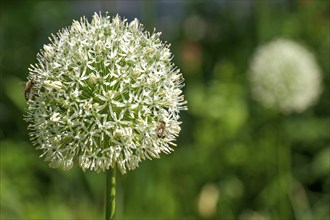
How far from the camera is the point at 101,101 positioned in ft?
6.29

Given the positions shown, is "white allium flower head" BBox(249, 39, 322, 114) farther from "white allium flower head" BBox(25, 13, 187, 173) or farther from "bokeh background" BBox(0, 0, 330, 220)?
"white allium flower head" BBox(25, 13, 187, 173)

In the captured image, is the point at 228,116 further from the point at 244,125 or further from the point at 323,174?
the point at 323,174

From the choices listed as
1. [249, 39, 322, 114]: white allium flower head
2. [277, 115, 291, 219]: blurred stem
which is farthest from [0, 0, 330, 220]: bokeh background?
[249, 39, 322, 114]: white allium flower head

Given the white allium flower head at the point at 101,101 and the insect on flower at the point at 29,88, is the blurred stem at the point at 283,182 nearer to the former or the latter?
the white allium flower head at the point at 101,101

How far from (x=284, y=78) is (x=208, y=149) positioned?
0.93 meters

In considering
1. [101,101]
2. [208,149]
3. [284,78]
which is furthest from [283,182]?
[101,101]

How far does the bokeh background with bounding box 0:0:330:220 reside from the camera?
13.7ft

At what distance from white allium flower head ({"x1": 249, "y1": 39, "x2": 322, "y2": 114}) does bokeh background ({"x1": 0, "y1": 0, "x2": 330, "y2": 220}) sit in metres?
0.18

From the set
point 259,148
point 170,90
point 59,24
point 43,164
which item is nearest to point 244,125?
point 259,148

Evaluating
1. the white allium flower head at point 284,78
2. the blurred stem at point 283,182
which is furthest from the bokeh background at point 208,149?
the white allium flower head at point 284,78

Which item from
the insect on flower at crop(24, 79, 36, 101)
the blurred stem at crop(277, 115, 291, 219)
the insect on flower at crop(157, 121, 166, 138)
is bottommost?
the blurred stem at crop(277, 115, 291, 219)

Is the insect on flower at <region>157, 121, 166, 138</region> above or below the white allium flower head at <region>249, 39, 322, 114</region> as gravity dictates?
below

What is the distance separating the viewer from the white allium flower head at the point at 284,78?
427 centimetres

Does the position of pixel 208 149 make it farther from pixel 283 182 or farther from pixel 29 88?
pixel 29 88
